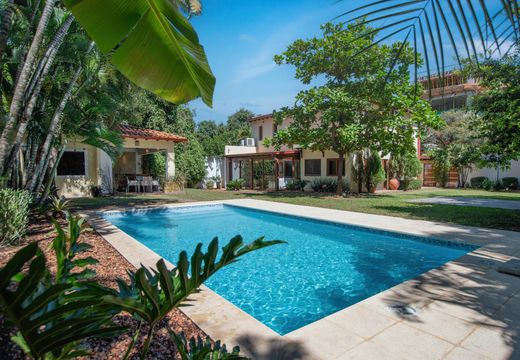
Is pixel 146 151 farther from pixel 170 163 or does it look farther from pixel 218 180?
pixel 218 180

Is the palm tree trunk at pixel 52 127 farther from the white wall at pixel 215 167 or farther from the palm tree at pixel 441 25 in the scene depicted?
the white wall at pixel 215 167

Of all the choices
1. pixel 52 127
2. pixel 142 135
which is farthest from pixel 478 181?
pixel 52 127

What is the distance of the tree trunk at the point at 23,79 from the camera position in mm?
5383

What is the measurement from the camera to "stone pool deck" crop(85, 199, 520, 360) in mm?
3131

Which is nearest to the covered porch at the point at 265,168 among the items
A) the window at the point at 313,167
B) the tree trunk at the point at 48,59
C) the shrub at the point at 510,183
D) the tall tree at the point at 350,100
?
the window at the point at 313,167

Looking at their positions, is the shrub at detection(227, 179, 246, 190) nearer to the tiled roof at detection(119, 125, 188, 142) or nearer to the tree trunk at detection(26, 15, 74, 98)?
the tiled roof at detection(119, 125, 188, 142)

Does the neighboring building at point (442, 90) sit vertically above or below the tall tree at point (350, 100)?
below

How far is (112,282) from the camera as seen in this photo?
16.1ft

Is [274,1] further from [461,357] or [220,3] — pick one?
[461,357]

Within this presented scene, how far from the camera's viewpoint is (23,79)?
18.9ft

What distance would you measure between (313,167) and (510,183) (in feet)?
52.8

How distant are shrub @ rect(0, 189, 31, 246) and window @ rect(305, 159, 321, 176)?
19.4 metres

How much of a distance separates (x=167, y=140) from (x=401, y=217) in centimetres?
1506

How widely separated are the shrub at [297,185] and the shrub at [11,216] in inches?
749
